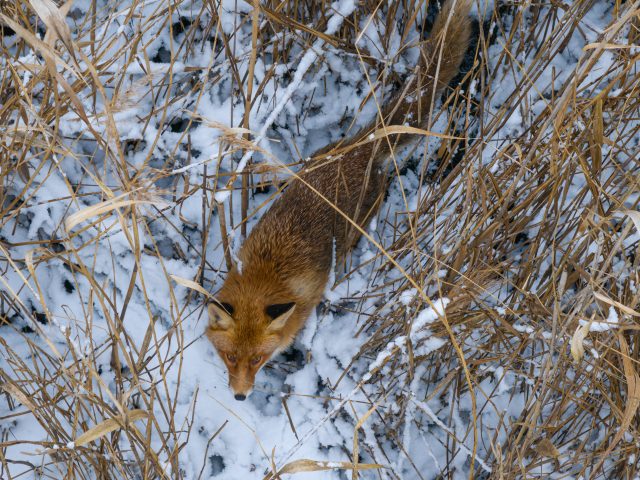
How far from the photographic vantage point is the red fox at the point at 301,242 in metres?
3.53

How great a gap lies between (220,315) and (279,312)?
37 centimetres

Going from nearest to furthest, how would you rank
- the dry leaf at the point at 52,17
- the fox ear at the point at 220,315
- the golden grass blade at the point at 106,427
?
1. the dry leaf at the point at 52,17
2. the golden grass blade at the point at 106,427
3. the fox ear at the point at 220,315

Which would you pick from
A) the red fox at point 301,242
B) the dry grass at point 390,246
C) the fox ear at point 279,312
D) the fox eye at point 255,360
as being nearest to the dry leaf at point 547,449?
the dry grass at point 390,246

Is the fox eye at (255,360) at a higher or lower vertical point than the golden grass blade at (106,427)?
higher

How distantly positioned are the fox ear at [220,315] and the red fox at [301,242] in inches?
0.4

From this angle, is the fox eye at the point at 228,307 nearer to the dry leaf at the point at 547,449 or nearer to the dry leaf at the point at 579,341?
the dry leaf at the point at 547,449

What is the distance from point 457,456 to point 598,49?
9.00ft

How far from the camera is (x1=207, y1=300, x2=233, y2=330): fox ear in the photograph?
320 centimetres

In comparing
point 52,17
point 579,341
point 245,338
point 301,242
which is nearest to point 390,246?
point 301,242

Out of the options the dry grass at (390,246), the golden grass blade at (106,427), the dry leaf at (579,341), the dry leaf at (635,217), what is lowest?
the dry leaf at (579,341)

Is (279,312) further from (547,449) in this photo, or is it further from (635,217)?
(635,217)

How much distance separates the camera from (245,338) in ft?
11.5

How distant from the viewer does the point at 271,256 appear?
12.4 ft

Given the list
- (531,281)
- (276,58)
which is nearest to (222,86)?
(276,58)
